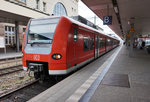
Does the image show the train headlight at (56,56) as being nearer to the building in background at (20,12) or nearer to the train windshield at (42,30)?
the train windshield at (42,30)

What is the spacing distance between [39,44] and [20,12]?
1292cm

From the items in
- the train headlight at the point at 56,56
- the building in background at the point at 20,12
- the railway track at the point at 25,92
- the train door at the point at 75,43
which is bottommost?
the railway track at the point at 25,92

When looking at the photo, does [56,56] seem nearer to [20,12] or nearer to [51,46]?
[51,46]

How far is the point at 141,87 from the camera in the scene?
3.98 metres

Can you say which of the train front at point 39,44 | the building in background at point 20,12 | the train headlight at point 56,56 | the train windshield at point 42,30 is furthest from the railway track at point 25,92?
the building in background at point 20,12

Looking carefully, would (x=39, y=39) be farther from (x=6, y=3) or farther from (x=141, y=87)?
(x=6, y=3)

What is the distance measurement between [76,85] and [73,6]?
38.8 m

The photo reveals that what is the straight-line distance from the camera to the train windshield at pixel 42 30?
5081 millimetres

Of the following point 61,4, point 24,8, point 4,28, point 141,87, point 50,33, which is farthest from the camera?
point 61,4

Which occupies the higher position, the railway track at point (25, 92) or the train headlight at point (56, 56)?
the train headlight at point (56, 56)

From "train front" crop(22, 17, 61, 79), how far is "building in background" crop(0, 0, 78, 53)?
4.72 feet

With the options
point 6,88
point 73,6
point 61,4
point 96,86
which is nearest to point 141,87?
point 96,86

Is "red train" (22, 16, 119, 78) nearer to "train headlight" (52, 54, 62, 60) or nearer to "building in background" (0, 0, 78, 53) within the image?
"train headlight" (52, 54, 62, 60)

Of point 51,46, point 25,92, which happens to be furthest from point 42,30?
point 25,92
